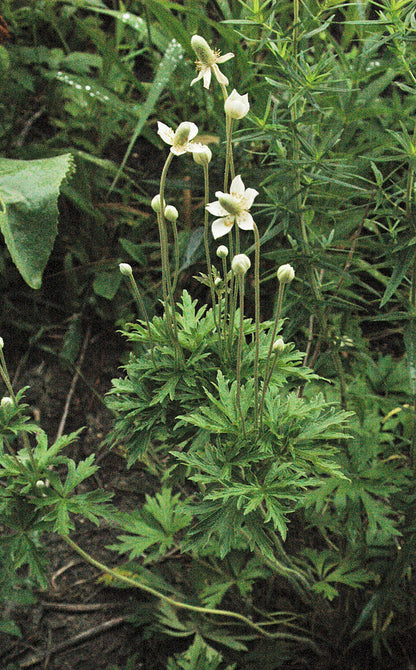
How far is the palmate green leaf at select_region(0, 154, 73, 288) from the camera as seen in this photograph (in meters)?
1.33

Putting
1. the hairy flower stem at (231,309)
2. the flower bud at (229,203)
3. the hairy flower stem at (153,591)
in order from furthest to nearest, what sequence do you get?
1. the hairy flower stem at (153,591)
2. the hairy flower stem at (231,309)
3. the flower bud at (229,203)

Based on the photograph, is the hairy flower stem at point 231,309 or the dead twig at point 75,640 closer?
the hairy flower stem at point 231,309

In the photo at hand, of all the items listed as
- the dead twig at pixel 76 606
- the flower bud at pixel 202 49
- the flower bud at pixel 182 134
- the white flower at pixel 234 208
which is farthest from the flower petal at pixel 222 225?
the dead twig at pixel 76 606

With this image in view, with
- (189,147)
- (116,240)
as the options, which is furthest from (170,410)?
Answer: (116,240)

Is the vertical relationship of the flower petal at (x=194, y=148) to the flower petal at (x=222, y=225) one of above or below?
above

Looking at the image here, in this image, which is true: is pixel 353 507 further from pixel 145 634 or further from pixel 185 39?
pixel 185 39

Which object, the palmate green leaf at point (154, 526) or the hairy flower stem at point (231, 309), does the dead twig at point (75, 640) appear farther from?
the hairy flower stem at point (231, 309)

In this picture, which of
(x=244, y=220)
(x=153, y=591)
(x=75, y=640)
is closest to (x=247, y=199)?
(x=244, y=220)

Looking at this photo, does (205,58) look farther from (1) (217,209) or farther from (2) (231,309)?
(2) (231,309)

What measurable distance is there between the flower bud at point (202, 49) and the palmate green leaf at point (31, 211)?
64 cm

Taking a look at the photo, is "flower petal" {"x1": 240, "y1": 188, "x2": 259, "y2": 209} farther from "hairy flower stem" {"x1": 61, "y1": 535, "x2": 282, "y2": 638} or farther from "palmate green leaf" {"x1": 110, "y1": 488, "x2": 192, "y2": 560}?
"palmate green leaf" {"x1": 110, "y1": 488, "x2": 192, "y2": 560}

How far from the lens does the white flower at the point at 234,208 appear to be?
0.71 meters

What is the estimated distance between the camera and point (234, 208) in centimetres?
72

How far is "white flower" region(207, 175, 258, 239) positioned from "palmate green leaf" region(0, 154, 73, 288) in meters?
0.64
